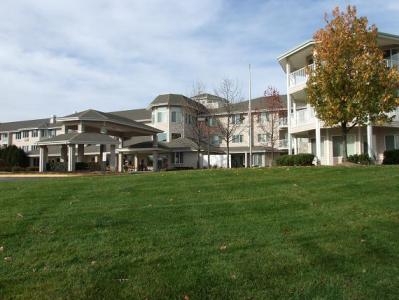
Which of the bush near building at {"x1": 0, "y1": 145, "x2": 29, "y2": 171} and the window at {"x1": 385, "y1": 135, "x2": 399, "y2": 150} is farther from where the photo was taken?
the bush near building at {"x1": 0, "y1": 145, "x2": 29, "y2": 171}

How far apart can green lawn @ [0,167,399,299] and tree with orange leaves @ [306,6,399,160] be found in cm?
946

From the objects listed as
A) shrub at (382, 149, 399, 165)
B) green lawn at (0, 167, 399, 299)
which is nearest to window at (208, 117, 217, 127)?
shrub at (382, 149, 399, 165)

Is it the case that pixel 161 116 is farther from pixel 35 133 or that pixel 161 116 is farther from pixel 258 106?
pixel 35 133

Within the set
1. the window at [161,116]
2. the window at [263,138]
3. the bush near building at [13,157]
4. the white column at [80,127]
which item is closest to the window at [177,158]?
the window at [161,116]

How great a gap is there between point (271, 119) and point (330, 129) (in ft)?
74.9

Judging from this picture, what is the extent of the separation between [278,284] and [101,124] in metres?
39.7

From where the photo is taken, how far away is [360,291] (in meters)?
5.52

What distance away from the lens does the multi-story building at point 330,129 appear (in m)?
30.5

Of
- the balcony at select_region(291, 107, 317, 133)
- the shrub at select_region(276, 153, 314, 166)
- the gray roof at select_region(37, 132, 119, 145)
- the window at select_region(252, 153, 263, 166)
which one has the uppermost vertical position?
the balcony at select_region(291, 107, 317, 133)

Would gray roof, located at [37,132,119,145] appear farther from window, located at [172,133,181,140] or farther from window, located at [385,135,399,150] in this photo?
window, located at [385,135,399,150]

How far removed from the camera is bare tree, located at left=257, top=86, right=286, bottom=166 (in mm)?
52781

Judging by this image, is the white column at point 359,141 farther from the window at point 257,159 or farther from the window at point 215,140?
the window at point 215,140

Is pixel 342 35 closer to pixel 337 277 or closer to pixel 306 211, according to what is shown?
pixel 306 211

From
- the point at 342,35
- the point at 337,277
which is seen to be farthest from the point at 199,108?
the point at 337,277
